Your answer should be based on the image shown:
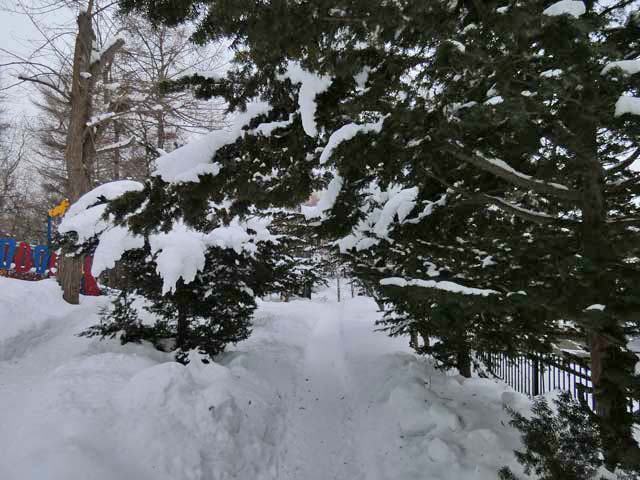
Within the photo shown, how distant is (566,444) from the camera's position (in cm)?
227

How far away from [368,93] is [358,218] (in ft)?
5.69

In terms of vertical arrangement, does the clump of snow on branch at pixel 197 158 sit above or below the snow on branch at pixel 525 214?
above

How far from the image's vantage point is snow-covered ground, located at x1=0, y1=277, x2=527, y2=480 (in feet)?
10.4

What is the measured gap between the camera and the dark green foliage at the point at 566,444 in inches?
84.1

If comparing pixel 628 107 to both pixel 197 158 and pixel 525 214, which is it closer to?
pixel 525 214

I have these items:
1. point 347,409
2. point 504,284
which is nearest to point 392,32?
point 504,284

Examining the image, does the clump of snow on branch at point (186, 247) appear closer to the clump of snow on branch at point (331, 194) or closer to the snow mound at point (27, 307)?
the clump of snow on branch at point (331, 194)

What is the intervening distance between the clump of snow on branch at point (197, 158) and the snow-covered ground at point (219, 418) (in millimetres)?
2448

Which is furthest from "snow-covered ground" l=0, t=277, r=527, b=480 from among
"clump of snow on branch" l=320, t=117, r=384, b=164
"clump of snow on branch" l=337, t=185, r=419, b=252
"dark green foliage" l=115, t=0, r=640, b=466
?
"clump of snow on branch" l=320, t=117, r=384, b=164

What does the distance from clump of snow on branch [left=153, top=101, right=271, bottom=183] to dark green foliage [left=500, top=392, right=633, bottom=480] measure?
114 inches

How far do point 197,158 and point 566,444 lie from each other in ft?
10.3

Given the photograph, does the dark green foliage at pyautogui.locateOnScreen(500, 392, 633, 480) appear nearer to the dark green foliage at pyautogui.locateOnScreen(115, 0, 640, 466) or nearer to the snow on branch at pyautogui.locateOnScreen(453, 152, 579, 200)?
the dark green foliage at pyautogui.locateOnScreen(115, 0, 640, 466)

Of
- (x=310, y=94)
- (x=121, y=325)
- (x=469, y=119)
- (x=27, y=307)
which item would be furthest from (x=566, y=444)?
(x=27, y=307)

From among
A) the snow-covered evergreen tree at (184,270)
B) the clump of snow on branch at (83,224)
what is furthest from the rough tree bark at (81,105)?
the clump of snow on branch at (83,224)
